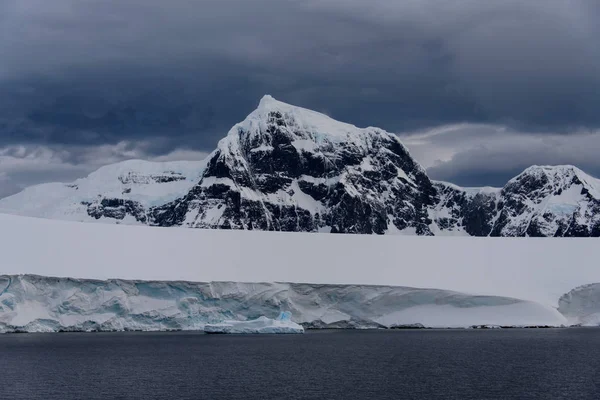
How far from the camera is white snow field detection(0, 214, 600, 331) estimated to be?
36219 mm

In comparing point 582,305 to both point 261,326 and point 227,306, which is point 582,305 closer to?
point 261,326

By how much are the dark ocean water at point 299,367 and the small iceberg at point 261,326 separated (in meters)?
1.42

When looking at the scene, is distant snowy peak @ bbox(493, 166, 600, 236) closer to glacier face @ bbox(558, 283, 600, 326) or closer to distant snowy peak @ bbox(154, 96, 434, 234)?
distant snowy peak @ bbox(154, 96, 434, 234)

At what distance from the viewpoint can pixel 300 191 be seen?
573 feet

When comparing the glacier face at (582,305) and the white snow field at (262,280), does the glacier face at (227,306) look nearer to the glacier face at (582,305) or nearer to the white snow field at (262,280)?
the white snow field at (262,280)

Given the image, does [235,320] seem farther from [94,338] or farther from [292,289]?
[94,338]

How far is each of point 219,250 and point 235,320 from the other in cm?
484

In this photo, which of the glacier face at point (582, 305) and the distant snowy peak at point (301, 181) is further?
the distant snowy peak at point (301, 181)

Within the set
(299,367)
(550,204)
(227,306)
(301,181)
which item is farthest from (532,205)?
(299,367)

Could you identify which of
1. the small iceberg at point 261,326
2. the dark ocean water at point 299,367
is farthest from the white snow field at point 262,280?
the dark ocean water at point 299,367

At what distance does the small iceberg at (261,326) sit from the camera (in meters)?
38.3

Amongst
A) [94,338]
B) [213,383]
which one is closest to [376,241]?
[94,338]

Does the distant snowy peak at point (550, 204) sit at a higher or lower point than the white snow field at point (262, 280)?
higher

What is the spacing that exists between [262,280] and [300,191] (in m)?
135
